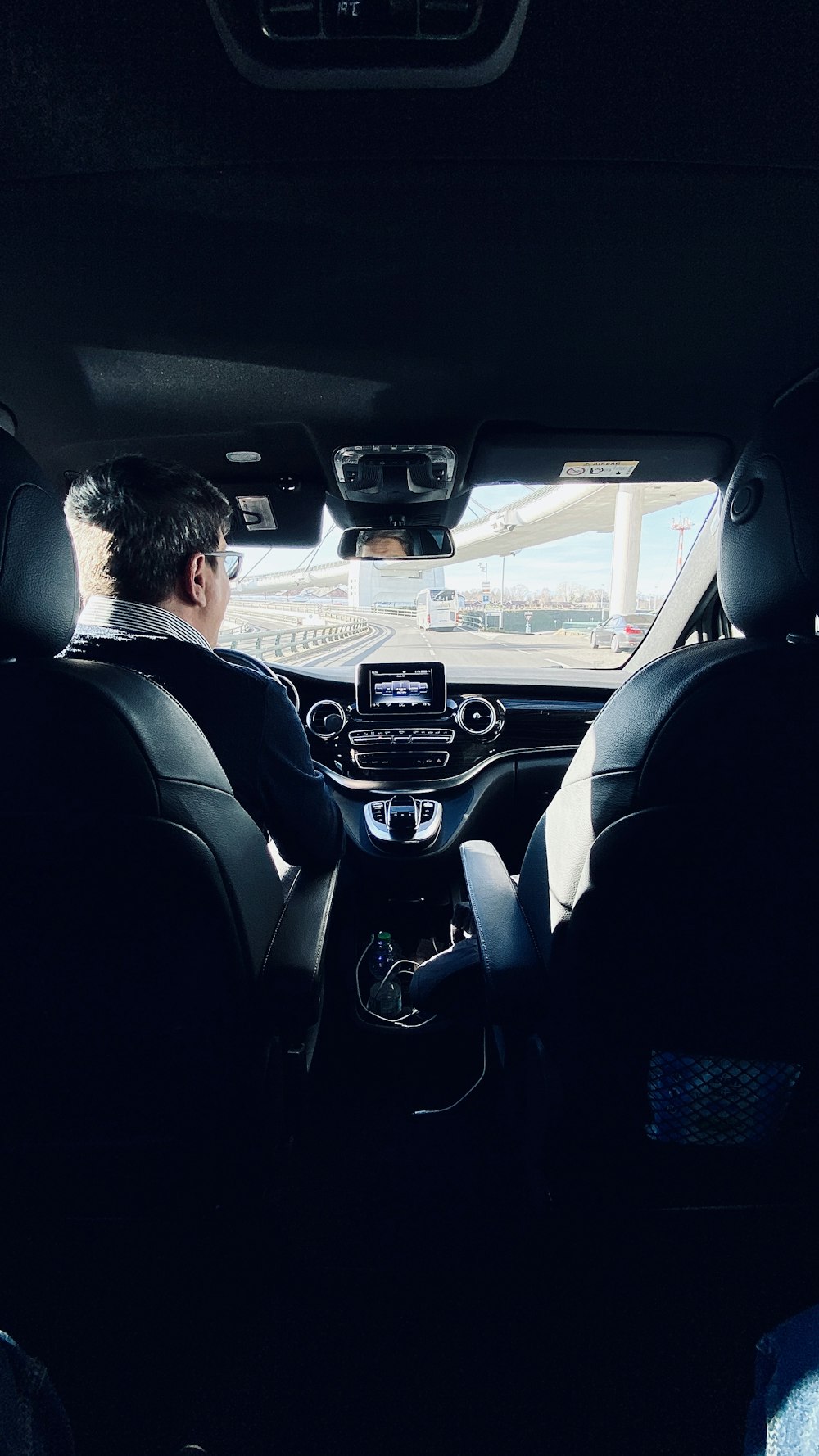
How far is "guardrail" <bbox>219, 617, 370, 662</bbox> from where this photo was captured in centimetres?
318

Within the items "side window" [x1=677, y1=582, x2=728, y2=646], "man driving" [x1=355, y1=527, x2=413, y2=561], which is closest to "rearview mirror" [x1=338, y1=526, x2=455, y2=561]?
"man driving" [x1=355, y1=527, x2=413, y2=561]

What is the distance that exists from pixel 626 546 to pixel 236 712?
90.4 inches

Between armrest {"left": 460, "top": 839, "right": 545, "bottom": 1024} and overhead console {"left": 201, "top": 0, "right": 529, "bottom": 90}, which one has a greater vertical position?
overhead console {"left": 201, "top": 0, "right": 529, "bottom": 90}

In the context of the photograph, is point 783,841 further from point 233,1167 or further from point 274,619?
point 274,619

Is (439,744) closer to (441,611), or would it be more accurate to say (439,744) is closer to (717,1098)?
(441,611)

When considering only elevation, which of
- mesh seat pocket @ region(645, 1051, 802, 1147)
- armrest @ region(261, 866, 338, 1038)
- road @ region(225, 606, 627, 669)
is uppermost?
road @ region(225, 606, 627, 669)

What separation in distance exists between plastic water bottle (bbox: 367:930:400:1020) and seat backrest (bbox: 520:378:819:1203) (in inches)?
51.6

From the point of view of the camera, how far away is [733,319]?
6.91ft

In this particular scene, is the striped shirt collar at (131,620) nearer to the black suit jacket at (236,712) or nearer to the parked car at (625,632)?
the black suit jacket at (236,712)

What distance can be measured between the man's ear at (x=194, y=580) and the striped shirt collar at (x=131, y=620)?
0.14 m

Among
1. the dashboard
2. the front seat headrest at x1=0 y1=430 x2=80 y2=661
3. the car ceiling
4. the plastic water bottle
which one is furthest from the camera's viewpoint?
the dashboard

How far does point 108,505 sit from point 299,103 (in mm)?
1017

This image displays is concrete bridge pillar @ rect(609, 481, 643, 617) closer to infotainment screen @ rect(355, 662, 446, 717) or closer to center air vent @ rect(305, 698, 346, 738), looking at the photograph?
infotainment screen @ rect(355, 662, 446, 717)

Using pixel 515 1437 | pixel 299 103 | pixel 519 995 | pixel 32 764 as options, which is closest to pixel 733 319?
pixel 299 103
